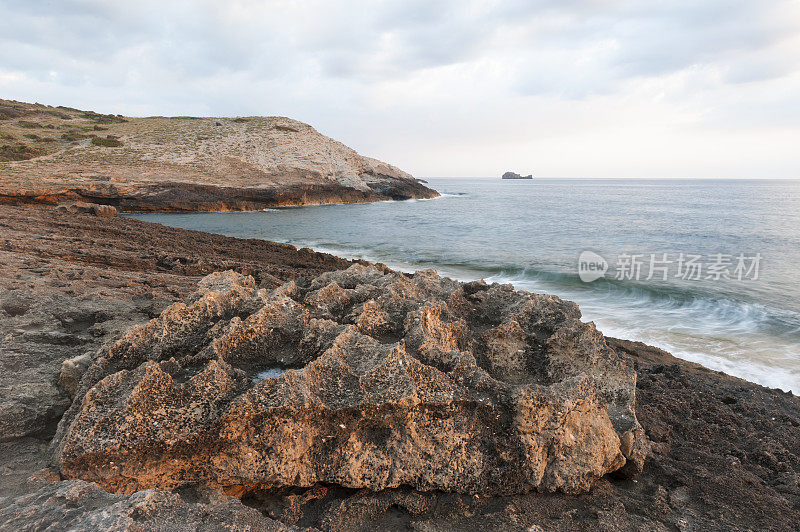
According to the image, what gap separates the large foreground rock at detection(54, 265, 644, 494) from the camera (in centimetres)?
233

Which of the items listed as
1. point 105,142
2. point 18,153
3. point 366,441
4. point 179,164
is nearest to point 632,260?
point 366,441

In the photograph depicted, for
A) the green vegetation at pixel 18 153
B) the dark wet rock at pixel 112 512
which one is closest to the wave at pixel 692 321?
the dark wet rock at pixel 112 512

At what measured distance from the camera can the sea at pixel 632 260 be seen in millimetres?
8672

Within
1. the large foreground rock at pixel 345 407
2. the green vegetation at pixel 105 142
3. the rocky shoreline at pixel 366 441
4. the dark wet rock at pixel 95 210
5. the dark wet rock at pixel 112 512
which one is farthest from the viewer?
the green vegetation at pixel 105 142

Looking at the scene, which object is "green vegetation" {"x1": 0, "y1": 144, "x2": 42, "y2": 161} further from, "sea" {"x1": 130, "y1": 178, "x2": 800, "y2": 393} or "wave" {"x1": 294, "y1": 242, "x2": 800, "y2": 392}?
"wave" {"x1": 294, "y1": 242, "x2": 800, "y2": 392}

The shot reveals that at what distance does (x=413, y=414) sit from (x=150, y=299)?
13.5 feet

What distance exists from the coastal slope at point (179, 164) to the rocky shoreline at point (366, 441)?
2589 centimetres

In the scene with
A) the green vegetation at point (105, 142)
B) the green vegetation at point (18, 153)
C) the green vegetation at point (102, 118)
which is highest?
the green vegetation at point (102, 118)

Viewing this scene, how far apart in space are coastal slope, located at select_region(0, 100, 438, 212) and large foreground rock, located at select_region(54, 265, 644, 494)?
2736 centimetres

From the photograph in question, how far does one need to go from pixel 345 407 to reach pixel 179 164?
127 feet

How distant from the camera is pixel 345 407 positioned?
2.52 meters

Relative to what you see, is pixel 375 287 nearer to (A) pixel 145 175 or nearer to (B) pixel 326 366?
(B) pixel 326 366

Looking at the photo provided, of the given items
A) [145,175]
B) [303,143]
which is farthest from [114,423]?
[303,143]

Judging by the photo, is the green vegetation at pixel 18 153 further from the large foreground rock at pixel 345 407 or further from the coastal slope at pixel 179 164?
the large foreground rock at pixel 345 407
